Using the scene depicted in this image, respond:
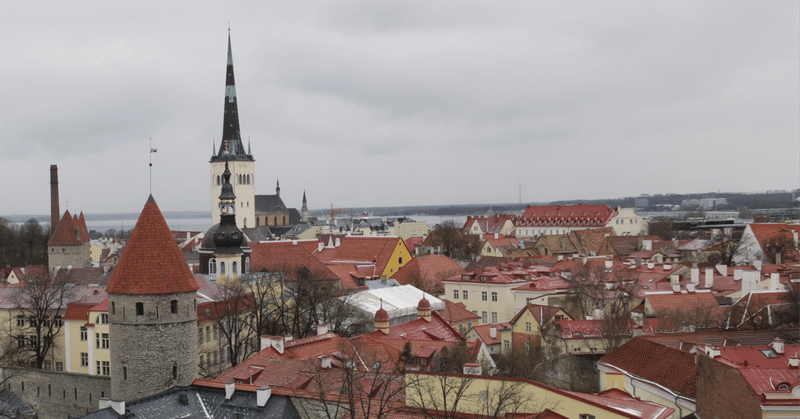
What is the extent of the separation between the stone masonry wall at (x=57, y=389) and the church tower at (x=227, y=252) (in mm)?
15875

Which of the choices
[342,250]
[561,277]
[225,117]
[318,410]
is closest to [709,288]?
[561,277]

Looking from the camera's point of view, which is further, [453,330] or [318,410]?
[453,330]

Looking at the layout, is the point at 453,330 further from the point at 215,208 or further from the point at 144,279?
the point at 215,208

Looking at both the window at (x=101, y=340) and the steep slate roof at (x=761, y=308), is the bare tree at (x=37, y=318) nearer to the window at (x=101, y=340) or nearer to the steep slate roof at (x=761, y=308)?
the window at (x=101, y=340)

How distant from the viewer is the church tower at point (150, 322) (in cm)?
2934

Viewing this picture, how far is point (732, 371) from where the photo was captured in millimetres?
23719

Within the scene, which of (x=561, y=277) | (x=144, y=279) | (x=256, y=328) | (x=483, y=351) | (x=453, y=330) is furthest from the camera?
(x=561, y=277)

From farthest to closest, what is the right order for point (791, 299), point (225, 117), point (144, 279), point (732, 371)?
point (225, 117)
point (791, 299)
point (144, 279)
point (732, 371)

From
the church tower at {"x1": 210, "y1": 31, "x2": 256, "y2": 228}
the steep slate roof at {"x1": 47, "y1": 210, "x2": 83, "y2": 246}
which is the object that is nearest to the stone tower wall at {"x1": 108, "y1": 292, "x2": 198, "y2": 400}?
the steep slate roof at {"x1": 47, "y1": 210, "x2": 83, "y2": 246}

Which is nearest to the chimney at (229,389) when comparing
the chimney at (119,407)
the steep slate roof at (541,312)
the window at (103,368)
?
the chimney at (119,407)

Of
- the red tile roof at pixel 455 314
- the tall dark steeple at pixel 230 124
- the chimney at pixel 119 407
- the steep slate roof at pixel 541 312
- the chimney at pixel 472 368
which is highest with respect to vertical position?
the tall dark steeple at pixel 230 124

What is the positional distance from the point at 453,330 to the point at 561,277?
63.0ft

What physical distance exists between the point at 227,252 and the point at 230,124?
63.4 metres

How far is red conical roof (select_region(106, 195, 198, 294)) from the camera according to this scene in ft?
98.4
